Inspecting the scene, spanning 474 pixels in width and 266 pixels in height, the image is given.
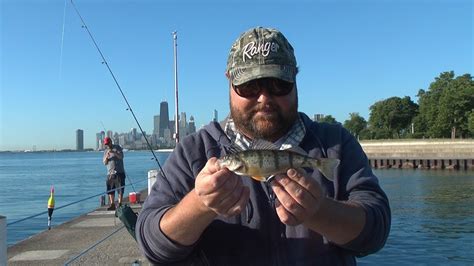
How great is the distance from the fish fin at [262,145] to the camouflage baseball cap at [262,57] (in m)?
0.34

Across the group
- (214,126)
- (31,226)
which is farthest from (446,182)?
(214,126)

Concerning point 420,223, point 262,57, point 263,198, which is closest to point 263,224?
point 263,198

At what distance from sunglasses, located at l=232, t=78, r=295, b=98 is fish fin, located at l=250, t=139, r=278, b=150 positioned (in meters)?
0.26

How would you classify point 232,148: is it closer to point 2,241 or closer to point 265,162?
point 265,162

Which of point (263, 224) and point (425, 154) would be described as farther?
point (425, 154)

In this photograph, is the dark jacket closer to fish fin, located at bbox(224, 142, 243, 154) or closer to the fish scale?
fish fin, located at bbox(224, 142, 243, 154)

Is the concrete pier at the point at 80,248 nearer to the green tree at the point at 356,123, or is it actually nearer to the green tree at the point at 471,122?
the green tree at the point at 471,122

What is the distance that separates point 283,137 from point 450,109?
274 ft

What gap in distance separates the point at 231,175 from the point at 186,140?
29.7 inches

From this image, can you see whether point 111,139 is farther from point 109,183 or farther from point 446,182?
point 446,182

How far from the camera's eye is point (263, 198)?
2.65 metres

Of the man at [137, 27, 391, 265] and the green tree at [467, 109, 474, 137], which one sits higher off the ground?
the green tree at [467, 109, 474, 137]

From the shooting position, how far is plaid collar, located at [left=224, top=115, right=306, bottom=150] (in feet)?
8.94

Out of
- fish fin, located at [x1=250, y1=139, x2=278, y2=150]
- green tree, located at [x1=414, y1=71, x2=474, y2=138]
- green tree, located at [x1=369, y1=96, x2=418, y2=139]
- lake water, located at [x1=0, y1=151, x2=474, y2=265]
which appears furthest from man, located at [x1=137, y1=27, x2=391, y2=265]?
green tree, located at [x1=369, y1=96, x2=418, y2=139]
